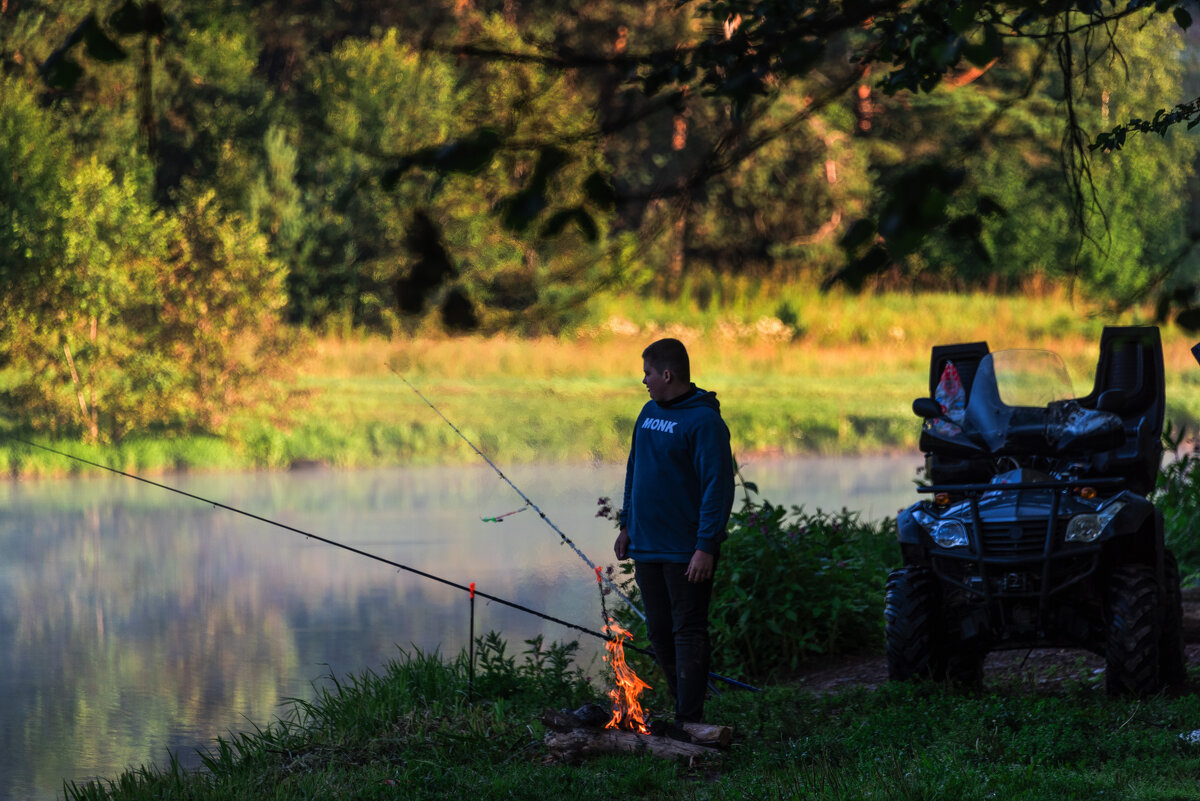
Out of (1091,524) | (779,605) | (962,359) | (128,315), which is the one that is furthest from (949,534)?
(128,315)

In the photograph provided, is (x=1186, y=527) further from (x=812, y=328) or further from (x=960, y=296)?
(x=960, y=296)

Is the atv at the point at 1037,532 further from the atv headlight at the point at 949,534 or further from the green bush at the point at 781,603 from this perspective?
the green bush at the point at 781,603

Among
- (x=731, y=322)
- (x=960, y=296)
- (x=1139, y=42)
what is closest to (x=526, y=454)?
(x=731, y=322)

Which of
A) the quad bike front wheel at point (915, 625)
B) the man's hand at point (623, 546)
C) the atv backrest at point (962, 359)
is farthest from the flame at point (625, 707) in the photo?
the atv backrest at point (962, 359)

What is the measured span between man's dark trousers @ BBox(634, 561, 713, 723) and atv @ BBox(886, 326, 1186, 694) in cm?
131

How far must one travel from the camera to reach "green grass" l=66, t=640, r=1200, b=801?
18.3 feet

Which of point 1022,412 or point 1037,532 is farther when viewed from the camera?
point 1022,412

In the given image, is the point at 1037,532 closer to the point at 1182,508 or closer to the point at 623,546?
the point at 623,546

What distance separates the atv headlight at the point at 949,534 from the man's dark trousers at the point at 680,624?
4.37 feet

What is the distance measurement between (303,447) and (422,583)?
11.4 m

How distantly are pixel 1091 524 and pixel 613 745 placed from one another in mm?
2383

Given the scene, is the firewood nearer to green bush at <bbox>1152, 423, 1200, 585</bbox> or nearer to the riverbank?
green bush at <bbox>1152, 423, 1200, 585</bbox>

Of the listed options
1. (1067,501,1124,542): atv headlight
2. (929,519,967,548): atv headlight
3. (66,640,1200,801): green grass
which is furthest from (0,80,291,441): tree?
(1067,501,1124,542): atv headlight

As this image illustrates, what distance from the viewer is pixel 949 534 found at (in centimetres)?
691
